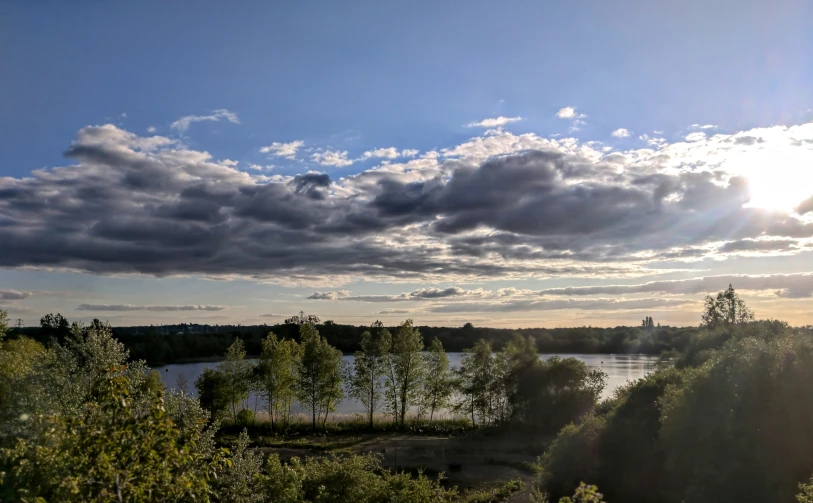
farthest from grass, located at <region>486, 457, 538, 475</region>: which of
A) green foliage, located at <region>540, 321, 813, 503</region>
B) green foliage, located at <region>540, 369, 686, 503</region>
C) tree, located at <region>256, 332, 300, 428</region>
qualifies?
tree, located at <region>256, 332, 300, 428</region>

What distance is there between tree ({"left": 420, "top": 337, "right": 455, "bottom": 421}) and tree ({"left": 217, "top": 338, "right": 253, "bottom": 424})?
53.9ft

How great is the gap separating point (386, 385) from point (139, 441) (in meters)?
48.1

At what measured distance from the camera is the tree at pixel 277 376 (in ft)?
169

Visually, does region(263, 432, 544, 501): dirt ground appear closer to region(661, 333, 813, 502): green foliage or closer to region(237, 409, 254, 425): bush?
region(661, 333, 813, 502): green foliage

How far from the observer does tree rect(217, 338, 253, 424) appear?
5241 centimetres

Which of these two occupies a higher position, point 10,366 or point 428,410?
point 10,366

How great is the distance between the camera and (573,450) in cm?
2614

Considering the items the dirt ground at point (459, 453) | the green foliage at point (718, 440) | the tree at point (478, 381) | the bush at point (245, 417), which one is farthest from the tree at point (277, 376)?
the green foliage at point (718, 440)

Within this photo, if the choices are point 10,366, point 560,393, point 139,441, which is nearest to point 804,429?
point 139,441

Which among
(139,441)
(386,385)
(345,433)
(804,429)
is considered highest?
(139,441)

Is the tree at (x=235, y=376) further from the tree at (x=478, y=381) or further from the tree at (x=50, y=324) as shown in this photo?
the tree at (x=50, y=324)

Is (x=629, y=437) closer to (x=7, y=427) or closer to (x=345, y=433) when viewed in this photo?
(x=7, y=427)

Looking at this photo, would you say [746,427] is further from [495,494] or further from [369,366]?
[369,366]

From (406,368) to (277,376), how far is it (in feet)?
38.6
